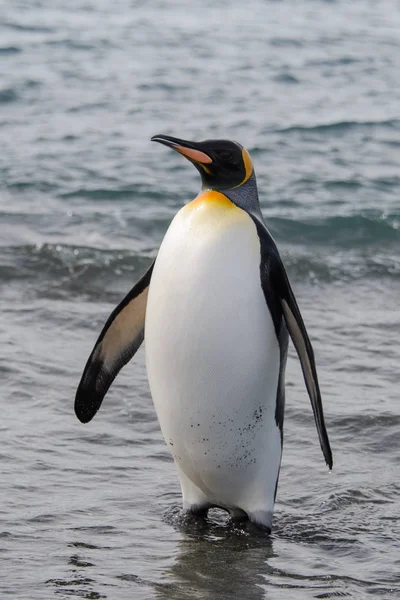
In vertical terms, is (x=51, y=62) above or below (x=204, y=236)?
below

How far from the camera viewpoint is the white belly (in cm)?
370

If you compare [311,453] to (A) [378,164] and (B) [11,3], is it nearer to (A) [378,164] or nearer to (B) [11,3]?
(A) [378,164]

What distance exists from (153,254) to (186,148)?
419 centimetres

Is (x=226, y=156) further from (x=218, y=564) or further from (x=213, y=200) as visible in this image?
(x=218, y=564)

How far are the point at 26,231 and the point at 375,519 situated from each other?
15.2ft

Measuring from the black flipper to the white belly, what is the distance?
0.09 feet

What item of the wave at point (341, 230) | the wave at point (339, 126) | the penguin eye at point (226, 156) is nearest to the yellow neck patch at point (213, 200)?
the penguin eye at point (226, 156)

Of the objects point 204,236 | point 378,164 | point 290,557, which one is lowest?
point 378,164

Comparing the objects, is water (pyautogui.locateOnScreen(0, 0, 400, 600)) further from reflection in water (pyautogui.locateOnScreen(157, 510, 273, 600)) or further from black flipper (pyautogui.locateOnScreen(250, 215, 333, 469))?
black flipper (pyautogui.locateOnScreen(250, 215, 333, 469))

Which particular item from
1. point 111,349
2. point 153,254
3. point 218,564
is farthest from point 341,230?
point 218,564

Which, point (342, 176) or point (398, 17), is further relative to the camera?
point (398, 17)

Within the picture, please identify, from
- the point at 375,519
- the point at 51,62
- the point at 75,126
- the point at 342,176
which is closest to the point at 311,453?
the point at 375,519

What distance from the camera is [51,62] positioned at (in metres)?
14.1

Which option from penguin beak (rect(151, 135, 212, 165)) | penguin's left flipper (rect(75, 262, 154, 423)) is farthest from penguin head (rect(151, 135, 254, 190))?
penguin's left flipper (rect(75, 262, 154, 423))
